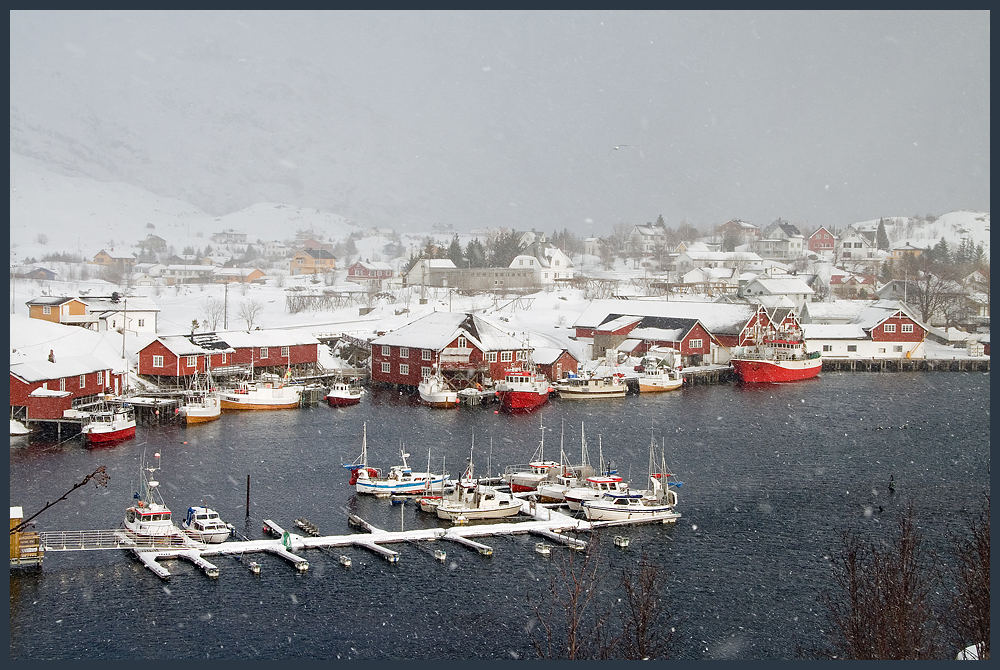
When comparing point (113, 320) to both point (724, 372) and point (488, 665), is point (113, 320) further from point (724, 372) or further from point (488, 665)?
point (488, 665)

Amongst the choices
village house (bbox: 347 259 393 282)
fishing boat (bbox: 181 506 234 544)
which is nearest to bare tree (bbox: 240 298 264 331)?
village house (bbox: 347 259 393 282)

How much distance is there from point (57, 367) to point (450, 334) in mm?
11861

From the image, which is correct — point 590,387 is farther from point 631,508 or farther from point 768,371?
point 631,508

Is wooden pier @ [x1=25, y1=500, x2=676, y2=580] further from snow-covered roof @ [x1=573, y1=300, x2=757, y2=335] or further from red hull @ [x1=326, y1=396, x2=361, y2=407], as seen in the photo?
snow-covered roof @ [x1=573, y1=300, x2=757, y2=335]

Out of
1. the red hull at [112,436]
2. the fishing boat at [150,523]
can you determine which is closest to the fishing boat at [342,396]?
the red hull at [112,436]

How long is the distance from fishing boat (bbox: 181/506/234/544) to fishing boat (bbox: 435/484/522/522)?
348cm

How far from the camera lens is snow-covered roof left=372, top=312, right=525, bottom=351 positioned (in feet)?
110

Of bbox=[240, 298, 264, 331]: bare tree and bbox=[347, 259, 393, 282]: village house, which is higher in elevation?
bbox=[347, 259, 393, 282]: village house

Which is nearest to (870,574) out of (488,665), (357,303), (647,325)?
(488,665)

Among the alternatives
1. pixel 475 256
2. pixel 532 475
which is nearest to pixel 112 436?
pixel 532 475

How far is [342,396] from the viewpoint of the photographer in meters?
29.5

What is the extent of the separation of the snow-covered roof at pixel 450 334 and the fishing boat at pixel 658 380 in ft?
13.0

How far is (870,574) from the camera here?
1266cm

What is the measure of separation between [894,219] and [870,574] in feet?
319
